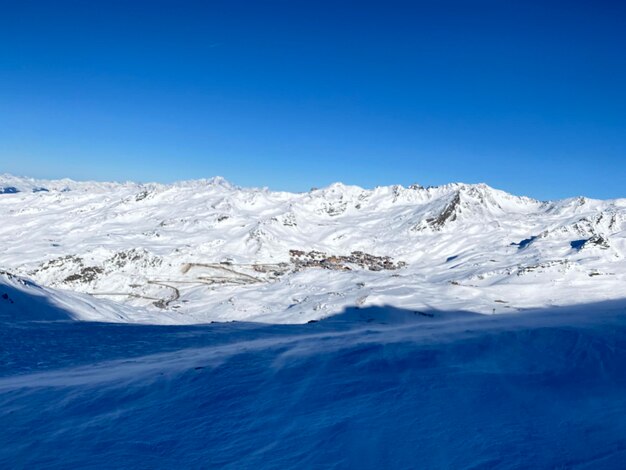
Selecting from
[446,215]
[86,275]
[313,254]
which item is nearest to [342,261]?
[313,254]

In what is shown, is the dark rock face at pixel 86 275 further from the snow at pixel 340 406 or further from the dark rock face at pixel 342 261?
the snow at pixel 340 406

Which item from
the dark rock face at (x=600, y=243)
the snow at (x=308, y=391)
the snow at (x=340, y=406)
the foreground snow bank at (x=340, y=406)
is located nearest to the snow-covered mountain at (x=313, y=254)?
the dark rock face at (x=600, y=243)

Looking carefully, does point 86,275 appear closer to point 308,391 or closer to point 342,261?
point 342,261

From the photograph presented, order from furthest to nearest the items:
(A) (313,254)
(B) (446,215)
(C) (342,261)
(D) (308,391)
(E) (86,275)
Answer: (B) (446,215), (A) (313,254), (C) (342,261), (E) (86,275), (D) (308,391)

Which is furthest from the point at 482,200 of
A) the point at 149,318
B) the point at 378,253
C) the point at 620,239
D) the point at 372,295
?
the point at 149,318

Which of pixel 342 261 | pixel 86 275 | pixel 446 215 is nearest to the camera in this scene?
pixel 86 275

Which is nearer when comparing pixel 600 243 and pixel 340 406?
pixel 340 406

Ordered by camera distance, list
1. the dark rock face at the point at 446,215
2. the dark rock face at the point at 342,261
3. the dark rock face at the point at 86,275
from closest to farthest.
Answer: the dark rock face at the point at 86,275
the dark rock face at the point at 342,261
the dark rock face at the point at 446,215
